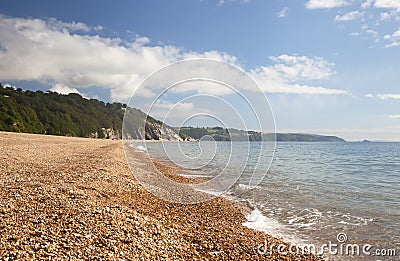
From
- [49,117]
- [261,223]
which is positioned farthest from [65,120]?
[261,223]

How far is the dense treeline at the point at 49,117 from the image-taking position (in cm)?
6047

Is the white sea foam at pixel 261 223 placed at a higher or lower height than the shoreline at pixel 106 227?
lower

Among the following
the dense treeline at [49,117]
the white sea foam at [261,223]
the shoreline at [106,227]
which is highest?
the dense treeline at [49,117]

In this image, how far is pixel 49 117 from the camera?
262ft

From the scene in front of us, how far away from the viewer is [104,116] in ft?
382

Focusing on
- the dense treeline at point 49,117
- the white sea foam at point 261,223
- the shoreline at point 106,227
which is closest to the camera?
the shoreline at point 106,227

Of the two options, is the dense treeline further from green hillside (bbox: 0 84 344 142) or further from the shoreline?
the shoreline

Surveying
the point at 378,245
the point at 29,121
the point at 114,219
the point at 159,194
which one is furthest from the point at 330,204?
the point at 29,121

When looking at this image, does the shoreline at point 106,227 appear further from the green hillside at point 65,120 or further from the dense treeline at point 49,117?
the dense treeline at point 49,117

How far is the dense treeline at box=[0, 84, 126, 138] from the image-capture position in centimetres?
6047

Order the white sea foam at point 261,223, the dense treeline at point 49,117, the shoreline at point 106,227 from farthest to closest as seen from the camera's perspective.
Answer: the dense treeline at point 49,117
the white sea foam at point 261,223
the shoreline at point 106,227

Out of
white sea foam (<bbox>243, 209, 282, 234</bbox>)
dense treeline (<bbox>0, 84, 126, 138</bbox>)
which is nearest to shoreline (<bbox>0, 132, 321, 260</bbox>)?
white sea foam (<bbox>243, 209, 282, 234</bbox>)

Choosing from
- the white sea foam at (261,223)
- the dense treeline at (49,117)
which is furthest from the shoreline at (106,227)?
the dense treeline at (49,117)

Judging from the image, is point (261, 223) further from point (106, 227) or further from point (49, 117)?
point (49, 117)
